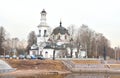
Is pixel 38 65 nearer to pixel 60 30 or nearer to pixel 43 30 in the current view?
pixel 43 30

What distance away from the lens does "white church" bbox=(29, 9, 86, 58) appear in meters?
108

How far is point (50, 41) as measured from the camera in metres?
113

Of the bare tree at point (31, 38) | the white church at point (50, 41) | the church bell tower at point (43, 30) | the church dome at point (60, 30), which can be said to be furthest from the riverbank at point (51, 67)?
the bare tree at point (31, 38)

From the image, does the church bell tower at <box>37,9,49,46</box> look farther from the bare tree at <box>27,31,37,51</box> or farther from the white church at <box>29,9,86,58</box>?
the bare tree at <box>27,31,37,51</box>

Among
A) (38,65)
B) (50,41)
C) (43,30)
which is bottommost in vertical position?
(38,65)

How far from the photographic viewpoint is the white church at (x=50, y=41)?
108 m

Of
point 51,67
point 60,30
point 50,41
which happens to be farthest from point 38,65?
point 60,30

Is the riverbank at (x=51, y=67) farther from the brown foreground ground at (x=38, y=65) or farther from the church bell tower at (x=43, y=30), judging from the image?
the church bell tower at (x=43, y=30)

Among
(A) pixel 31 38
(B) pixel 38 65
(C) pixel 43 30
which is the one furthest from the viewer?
(A) pixel 31 38

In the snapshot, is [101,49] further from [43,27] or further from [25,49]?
[25,49]

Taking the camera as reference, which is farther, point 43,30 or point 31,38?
point 31,38

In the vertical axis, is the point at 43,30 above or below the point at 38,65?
above

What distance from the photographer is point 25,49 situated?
135625 millimetres

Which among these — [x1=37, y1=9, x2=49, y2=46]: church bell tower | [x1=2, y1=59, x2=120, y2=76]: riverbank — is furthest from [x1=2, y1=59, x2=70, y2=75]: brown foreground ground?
[x1=37, y1=9, x2=49, y2=46]: church bell tower
